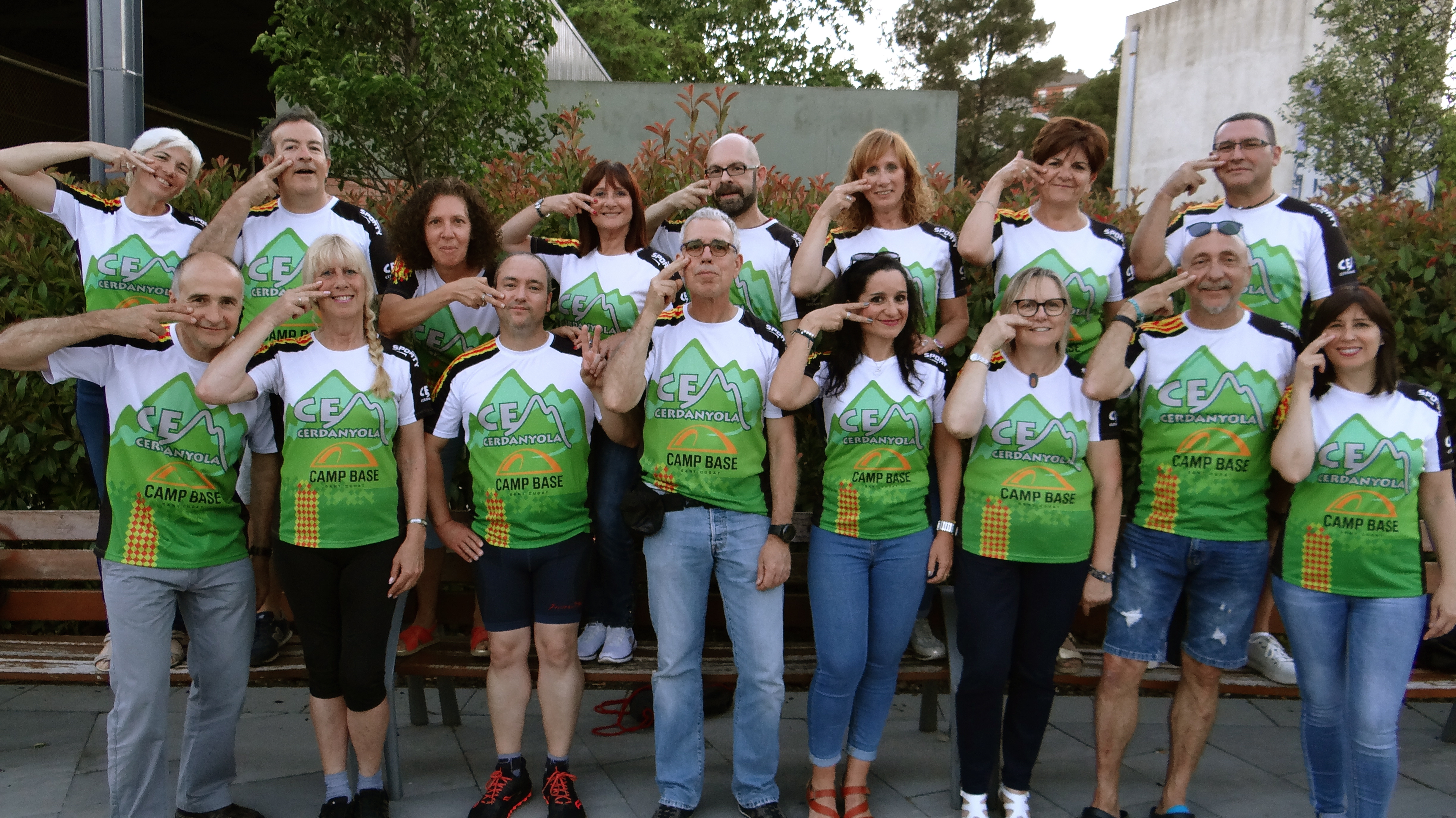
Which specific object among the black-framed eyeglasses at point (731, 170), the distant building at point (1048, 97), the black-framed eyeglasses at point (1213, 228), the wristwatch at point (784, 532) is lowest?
the wristwatch at point (784, 532)

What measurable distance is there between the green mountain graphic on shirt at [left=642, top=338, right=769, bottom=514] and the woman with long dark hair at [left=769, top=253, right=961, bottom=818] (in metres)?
0.13

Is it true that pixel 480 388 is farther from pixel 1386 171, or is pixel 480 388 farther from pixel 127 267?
pixel 1386 171

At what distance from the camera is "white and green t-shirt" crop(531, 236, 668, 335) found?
12.4 ft

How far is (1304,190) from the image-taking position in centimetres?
2134

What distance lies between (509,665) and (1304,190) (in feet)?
76.3

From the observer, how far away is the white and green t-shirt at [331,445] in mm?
3271

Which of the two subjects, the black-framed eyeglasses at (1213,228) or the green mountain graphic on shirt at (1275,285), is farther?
the green mountain graphic on shirt at (1275,285)

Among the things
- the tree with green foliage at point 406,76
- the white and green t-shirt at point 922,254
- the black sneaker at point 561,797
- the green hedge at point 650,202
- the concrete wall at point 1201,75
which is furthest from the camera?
the concrete wall at point 1201,75

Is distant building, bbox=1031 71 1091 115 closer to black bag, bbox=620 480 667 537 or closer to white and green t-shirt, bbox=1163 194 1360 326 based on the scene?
white and green t-shirt, bbox=1163 194 1360 326

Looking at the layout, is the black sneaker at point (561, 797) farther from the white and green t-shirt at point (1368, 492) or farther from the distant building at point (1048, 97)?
the distant building at point (1048, 97)

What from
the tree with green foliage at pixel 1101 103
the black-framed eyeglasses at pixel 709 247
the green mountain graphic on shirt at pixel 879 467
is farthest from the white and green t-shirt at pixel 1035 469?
the tree with green foliage at pixel 1101 103

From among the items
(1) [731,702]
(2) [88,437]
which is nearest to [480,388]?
(2) [88,437]

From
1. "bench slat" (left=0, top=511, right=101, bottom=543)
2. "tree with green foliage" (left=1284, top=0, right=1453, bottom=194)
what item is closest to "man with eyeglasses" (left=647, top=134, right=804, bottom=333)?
"bench slat" (left=0, top=511, right=101, bottom=543)

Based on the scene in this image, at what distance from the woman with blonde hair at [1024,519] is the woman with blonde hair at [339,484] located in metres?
2.00
